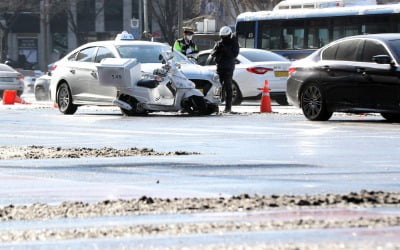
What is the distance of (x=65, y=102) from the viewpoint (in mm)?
25062

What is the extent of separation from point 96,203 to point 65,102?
53.9 ft

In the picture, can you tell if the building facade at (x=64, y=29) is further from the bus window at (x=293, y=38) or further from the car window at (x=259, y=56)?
the car window at (x=259, y=56)

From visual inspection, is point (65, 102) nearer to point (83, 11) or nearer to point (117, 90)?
point (117, 90)

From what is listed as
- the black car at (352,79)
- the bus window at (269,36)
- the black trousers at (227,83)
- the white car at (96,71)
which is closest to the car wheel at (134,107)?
the white car at (96,71)

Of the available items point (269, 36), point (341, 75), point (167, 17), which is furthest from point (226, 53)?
point (167, 17)

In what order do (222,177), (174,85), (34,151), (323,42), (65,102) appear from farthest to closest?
(323,42) → (65,102) → (174,85) → (34,151) → (222,177)

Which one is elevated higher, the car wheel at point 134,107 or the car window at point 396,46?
the car window at point 396,46

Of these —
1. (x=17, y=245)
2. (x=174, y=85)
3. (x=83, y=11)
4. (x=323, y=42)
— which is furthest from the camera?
(x=83, y=11)

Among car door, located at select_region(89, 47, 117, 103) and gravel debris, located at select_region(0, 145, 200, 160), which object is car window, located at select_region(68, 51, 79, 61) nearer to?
car door, located at select_region(89, 47, 117, 103)

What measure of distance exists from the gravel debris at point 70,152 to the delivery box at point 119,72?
7871 mm

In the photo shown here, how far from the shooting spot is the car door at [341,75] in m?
19.7

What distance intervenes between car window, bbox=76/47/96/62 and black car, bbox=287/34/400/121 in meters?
5.15

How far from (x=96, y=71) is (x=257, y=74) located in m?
5.73

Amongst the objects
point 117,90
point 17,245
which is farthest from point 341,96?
point 17,245
